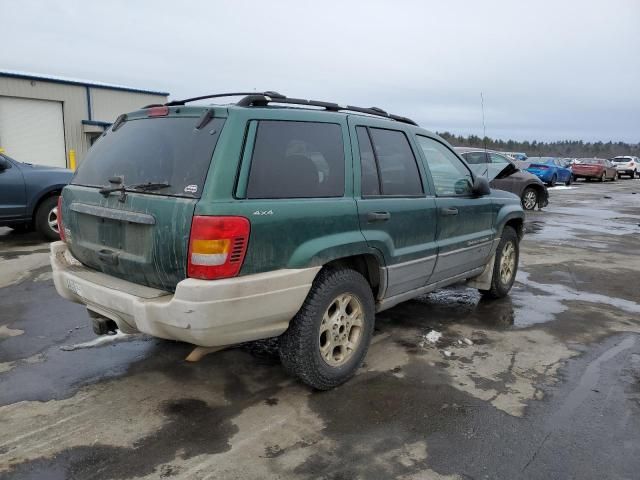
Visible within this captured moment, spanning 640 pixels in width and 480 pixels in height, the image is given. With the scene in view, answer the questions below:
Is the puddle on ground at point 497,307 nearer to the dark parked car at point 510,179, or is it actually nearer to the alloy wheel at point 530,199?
the dark parked car at point 510,179

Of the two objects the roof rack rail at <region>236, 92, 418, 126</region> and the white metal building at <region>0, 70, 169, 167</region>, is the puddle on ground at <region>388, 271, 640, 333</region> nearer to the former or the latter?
the roof rack rail at <region>236, 92, 418, 126</region>

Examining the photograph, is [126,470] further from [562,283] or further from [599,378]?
[562,283]

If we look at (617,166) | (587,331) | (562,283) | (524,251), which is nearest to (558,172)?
(617,166)

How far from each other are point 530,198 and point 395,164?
1293 cm

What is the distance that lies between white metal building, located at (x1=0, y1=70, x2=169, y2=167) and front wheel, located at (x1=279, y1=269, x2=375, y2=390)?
21856 mm

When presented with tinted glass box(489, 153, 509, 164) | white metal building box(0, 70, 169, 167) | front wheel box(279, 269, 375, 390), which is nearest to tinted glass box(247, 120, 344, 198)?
front wheel box(279, 269, 375, 390)

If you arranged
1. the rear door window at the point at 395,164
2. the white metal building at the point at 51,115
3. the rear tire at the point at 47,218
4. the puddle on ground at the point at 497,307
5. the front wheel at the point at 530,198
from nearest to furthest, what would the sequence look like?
1. the rear door window at the point at 395,164
2. the puddle on ground at the point at 497,307
3. the rear tire at the point at 47,218
4. the front wheel at the point at 530,198
5. the white metal building at the point at 51,115

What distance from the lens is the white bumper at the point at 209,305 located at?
2840 millimetres

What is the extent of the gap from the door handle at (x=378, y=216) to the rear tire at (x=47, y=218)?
687cm

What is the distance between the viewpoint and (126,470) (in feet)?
8.73

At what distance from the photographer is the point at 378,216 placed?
3.69 m

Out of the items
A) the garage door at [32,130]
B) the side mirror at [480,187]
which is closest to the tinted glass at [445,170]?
the side mirror at [480,187]

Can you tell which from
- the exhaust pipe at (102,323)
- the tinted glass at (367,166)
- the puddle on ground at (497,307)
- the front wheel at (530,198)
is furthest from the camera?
the front wheel at (530,198)

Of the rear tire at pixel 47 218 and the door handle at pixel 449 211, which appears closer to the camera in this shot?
the door handle at pixel 449 211
